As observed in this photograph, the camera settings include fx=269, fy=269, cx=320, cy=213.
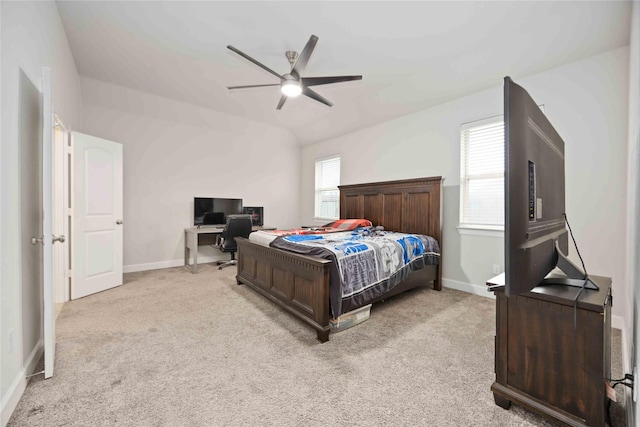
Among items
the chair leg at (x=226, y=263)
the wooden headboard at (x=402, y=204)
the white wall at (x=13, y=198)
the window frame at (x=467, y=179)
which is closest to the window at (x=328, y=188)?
the wooden headboard at (x=402, y=204)

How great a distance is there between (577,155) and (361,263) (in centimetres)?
252

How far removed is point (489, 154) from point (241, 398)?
146 inches

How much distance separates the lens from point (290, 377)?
177 cm

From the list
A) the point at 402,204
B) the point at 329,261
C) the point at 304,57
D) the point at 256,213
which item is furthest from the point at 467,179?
the point at 256,213

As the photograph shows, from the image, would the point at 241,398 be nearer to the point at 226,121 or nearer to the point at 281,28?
the point at 281,28

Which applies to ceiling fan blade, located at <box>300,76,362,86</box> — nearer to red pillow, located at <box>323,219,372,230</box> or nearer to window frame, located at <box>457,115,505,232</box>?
window frame, located at <box>457,115,505,232</box>

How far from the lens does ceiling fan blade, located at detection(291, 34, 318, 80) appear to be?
2.21 metres

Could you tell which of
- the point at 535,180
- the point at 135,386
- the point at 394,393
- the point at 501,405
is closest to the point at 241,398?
the point at 135,386

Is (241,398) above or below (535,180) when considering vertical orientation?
below

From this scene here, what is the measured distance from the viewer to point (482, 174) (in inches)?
137

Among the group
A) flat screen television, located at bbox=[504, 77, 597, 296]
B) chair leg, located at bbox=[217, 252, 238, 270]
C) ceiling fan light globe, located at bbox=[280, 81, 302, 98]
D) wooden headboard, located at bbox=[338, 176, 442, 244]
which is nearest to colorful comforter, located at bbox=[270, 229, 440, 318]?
wooden headboard, located at bbox=[338, 176, 442, 244]

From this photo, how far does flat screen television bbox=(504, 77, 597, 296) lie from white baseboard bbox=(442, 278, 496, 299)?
2190 mm

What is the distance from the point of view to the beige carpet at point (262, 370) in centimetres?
144

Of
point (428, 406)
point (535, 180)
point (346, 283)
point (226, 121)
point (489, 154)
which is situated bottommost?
point (428, 406)
